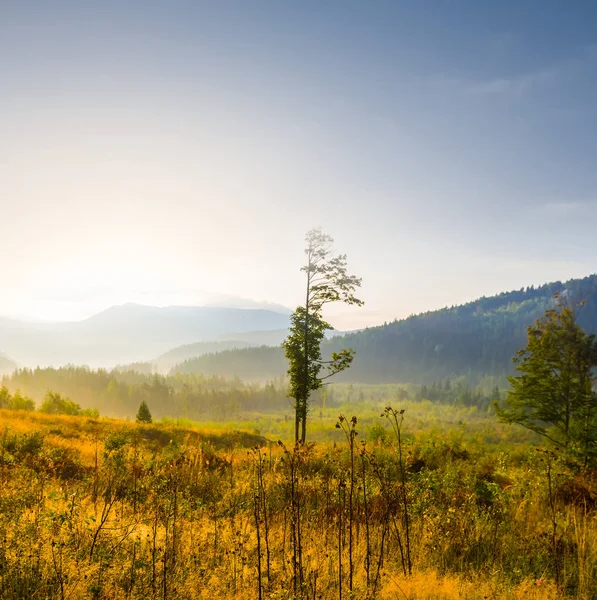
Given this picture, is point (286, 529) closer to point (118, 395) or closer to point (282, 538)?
point (282, 538)

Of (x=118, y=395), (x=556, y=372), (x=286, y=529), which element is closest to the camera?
(x=286, y=529)

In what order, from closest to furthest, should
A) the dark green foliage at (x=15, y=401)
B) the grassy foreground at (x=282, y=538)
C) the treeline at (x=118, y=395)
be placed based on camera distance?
the grassy foreground at (x=282, y=538) → the dark green foliage at (x=15, y=401) → the treeline at (x=118, y=395)

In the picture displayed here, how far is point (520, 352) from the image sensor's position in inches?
A: 886

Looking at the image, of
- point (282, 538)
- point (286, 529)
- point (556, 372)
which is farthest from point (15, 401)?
point (556, 372)

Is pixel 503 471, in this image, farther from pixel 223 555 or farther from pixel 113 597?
pixel 113 597

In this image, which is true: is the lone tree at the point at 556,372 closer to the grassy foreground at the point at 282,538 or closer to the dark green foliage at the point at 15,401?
the grassy foreground at the point at 282,538

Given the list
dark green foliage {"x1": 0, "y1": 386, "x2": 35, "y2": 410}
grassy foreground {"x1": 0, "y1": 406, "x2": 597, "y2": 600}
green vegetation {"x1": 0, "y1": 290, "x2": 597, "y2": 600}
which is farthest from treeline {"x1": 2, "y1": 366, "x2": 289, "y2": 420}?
grassy foreground {"x1": 0, "y1": 406, "x2": 597, "y2": 600}

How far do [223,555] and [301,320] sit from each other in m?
16.9

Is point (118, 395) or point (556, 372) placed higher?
point (556, 372)

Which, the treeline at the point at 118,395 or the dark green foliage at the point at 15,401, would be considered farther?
the treeline at the point at 118,395

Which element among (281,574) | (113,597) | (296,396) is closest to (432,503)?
(281,574)

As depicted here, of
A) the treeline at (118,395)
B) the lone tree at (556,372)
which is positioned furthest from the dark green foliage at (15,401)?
the treeline at (118,395)

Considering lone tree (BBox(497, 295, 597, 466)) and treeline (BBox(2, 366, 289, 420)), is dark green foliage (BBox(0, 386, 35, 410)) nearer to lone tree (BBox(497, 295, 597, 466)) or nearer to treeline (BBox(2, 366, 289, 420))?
lone tree (BBox(497, 295, 597, 466))

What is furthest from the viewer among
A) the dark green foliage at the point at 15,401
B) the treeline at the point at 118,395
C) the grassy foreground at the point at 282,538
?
the treeline at the point at 118,395
